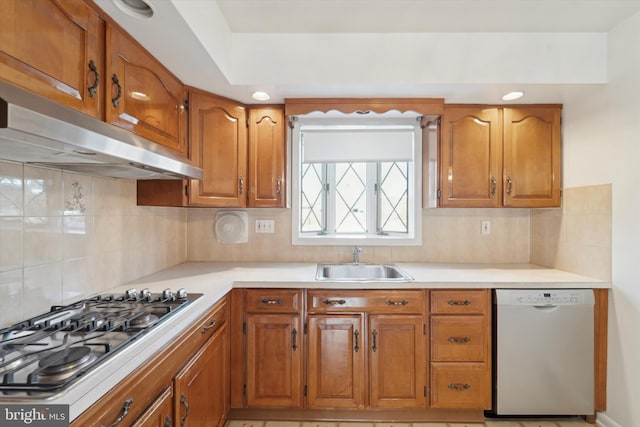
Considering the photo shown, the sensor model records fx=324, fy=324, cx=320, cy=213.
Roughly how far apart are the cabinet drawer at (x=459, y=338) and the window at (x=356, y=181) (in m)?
0.77

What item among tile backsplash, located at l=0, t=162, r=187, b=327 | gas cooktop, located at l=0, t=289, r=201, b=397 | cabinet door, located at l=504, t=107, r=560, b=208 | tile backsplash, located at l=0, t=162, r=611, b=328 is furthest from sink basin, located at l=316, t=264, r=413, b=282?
tile backsplash, located at l=0, t=162, r=187, b=327

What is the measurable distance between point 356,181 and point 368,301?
1.18m

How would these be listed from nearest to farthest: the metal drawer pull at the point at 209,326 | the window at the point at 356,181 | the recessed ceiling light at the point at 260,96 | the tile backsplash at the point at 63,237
Answer: the tile backsplash at the point at 63,237 < the metal drawer pull at the point at 209,326 < the recessed ceiling light at the point at 260,96 < the window at the point at 356,181

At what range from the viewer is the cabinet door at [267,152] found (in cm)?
234

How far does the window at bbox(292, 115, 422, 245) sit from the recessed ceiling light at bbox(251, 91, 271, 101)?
431 mm

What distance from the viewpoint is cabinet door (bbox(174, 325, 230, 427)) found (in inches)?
52.6

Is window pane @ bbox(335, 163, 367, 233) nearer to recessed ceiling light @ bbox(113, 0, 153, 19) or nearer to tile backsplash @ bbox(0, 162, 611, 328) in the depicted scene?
tile backsplash @ bbox(0, 162, 611, 328)

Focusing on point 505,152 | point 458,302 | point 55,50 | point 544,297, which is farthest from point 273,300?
point 505,152

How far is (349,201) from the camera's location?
9.29 feet

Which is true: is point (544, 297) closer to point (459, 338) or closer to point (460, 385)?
point (459, 338)

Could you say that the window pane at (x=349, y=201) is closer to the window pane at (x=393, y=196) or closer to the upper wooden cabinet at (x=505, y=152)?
the window pane at (x=393, y=196)

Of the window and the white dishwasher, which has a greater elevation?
the window

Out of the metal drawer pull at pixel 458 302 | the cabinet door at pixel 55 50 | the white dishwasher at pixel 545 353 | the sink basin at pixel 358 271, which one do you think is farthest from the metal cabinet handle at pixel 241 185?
the white dishwasher at pixel 545 353

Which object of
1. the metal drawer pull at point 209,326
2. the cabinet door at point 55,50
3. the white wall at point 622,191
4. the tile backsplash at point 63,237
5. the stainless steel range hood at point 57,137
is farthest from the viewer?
the white wall at point 622,191
